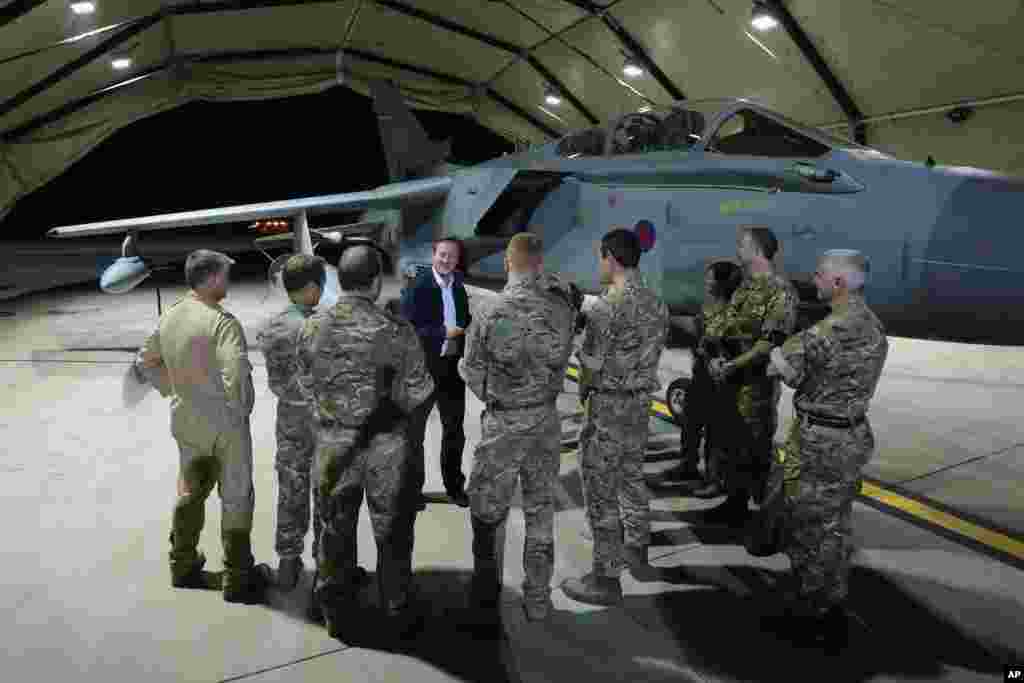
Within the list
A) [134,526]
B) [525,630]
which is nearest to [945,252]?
[525,630]

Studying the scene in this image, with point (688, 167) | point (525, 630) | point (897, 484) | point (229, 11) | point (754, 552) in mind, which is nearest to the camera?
point (525, 630)

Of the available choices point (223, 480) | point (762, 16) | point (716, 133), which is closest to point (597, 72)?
point (762, 16)

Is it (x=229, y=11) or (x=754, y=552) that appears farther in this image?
(x=229, y=11)

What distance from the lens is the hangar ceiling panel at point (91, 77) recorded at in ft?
55.2

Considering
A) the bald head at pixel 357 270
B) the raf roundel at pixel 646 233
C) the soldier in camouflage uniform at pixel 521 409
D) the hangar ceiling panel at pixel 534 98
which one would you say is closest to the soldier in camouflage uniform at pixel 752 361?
the soldier in camouflage uniform at pixel 521 409

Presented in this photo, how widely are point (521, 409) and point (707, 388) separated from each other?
6.80ft

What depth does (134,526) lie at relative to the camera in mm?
4469

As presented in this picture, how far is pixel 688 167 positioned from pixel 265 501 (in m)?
4.51

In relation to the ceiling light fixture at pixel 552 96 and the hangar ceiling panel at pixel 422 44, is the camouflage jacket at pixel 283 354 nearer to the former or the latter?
the hangar ceiling panel at pixel 422 44

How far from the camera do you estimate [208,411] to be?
3.52 metres

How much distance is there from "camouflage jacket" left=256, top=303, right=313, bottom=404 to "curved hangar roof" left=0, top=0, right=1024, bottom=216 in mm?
12126

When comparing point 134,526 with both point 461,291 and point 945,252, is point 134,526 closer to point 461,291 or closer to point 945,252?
point 461,291

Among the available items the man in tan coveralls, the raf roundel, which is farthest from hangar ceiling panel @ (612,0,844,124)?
the man in tan coveralls

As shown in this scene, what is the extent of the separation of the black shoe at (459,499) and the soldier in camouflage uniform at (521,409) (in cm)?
138
